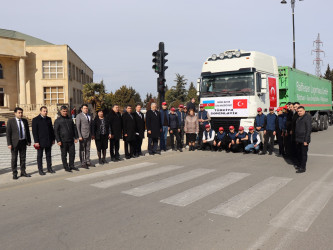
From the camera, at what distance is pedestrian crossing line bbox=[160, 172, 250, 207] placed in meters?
5.32

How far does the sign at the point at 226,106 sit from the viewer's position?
11.1 meters

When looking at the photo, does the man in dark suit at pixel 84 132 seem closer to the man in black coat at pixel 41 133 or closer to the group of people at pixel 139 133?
the group of people at pixel 139 133

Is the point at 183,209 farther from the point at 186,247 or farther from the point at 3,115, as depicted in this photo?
the point at 3,115

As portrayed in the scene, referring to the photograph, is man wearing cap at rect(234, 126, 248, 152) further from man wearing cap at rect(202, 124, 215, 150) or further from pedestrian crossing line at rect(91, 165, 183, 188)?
pedestrian crossing line at rect(91, 165, 183, 188)

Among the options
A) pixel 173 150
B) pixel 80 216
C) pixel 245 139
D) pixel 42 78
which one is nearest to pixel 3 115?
pixel 42 78

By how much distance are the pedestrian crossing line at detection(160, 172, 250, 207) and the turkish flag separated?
13.9 feet

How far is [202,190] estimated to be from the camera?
601 cm

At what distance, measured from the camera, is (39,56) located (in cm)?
3756

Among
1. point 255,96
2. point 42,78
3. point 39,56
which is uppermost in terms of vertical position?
point 39,56

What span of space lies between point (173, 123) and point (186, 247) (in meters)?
8.66

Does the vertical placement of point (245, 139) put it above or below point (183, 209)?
above

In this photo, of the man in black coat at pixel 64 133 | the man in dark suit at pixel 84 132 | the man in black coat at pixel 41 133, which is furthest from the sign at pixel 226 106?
the man in black coat at pixel 41 133

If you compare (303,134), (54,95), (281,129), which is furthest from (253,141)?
(54,95)

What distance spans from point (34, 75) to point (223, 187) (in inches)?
1438
